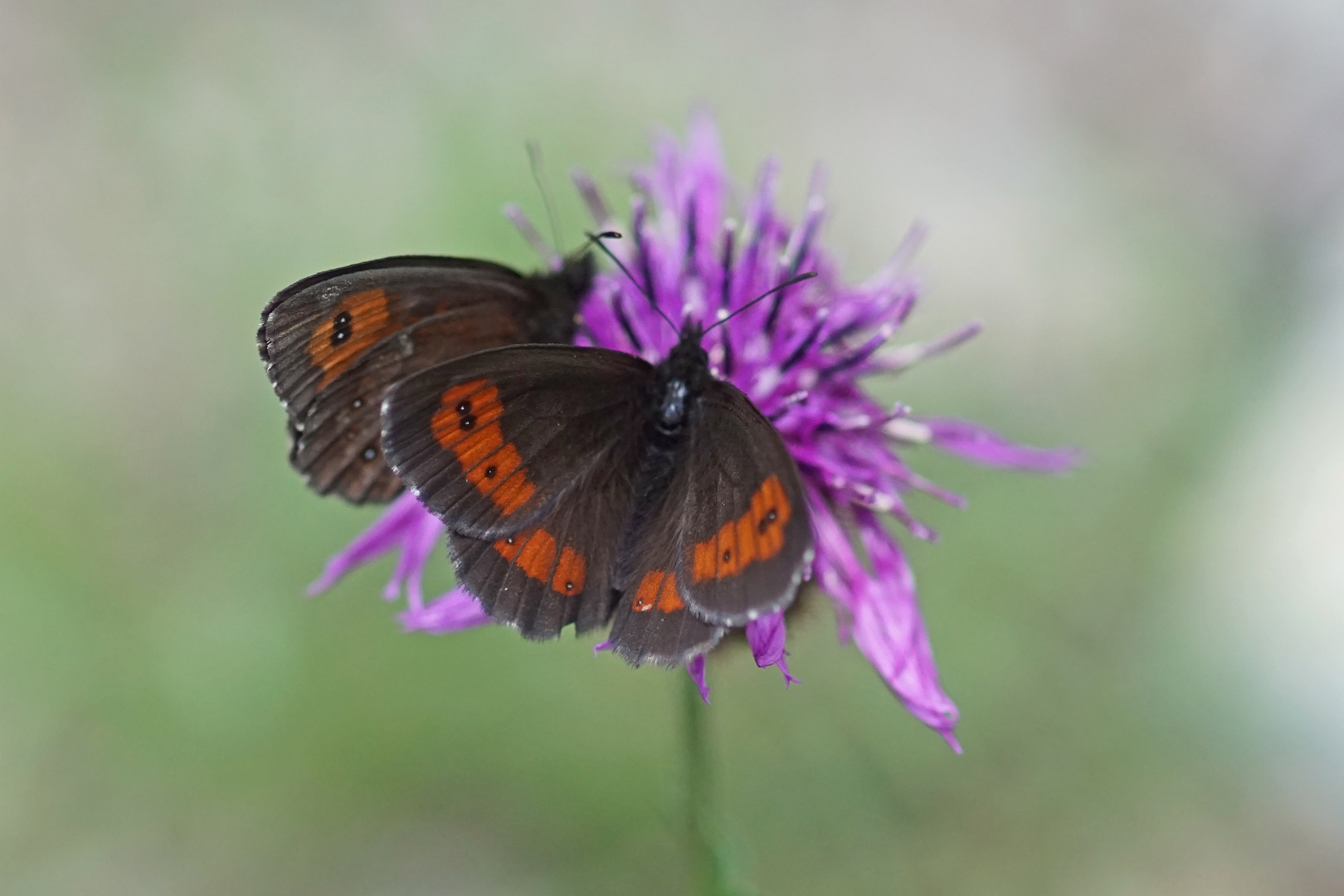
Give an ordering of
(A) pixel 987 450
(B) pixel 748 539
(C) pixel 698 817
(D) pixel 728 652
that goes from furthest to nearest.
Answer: (A) pixel 987 450, (C) pixel 698 817, (D) pixel 728 652, (B) pixel 748 539

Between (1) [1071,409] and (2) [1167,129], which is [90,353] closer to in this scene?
(1) [1071,409]

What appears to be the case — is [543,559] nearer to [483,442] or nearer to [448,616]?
[483,442]

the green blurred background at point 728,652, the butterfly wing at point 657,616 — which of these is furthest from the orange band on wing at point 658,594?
the green blurred background at point 728,652

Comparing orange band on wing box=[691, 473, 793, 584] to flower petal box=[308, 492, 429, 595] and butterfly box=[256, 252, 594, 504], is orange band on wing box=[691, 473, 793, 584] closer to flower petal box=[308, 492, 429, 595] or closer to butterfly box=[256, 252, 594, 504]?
butterfly box=[256, 252, 594, 504]

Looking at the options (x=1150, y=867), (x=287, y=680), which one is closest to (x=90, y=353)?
(x=287, y=680)

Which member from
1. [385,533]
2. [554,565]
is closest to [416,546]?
[385,533]

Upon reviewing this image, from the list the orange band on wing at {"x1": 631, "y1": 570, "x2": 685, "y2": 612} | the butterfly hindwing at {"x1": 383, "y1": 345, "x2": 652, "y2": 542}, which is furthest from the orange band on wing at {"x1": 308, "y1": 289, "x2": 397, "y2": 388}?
the orange band on wing at {"x1": 631, "y1": 570, "x2": 685, "y2": 612}

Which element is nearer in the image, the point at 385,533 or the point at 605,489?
the point at 605,489
